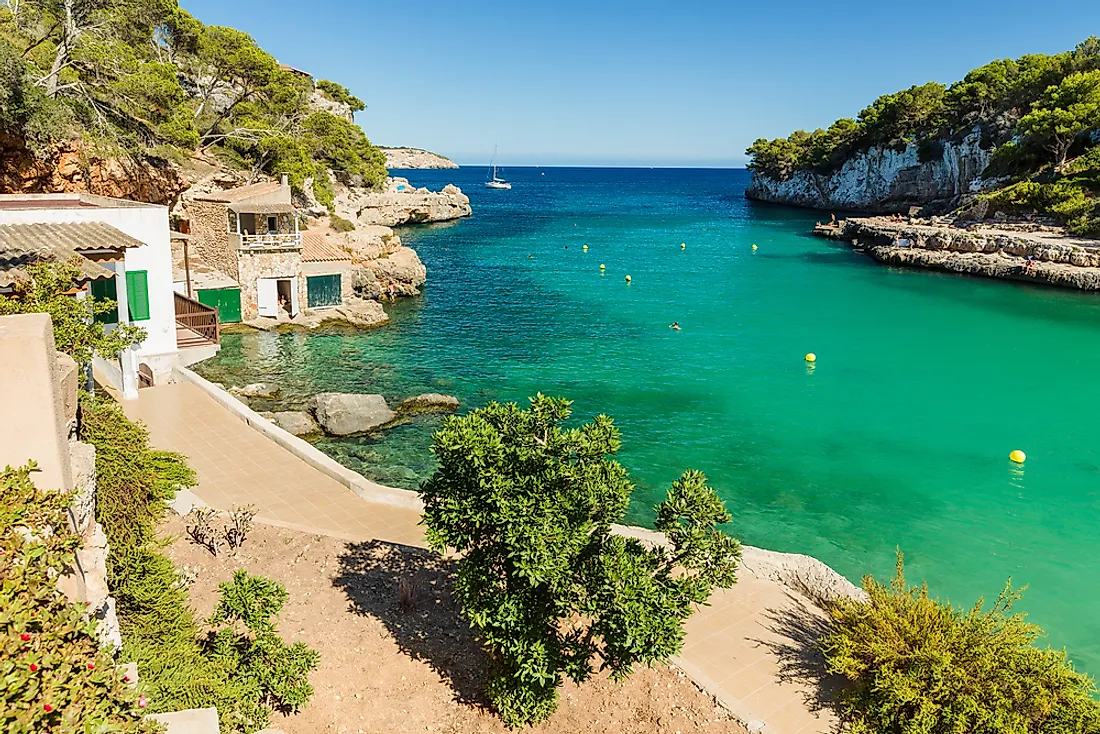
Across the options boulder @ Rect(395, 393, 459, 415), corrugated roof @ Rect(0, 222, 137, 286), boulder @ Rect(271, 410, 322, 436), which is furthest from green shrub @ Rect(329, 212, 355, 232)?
corrugated roof @ Rect(0, 222, 137, 286)

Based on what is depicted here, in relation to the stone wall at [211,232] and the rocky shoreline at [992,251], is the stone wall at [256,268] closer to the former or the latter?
the stone wall at [211,232]

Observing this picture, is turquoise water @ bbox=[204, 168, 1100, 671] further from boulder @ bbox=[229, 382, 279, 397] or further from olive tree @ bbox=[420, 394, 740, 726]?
olive tree @ bbox=[420, 394, 740, 726]

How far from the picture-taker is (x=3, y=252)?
555 inches

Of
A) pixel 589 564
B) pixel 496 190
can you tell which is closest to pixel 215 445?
pixel 589 564

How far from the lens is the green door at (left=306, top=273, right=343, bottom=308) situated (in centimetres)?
3572

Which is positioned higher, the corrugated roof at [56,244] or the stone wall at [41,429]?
the corrugated roof at [56,244]

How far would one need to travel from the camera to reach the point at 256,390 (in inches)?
977

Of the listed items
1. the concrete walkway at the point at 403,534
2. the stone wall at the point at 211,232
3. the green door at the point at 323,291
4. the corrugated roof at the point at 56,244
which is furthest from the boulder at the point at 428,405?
the stone wall at the point at 211,232

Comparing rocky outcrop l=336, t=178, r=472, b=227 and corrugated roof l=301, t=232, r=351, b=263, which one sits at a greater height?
rocky outcrop l=336, t=178, r=472, b=227

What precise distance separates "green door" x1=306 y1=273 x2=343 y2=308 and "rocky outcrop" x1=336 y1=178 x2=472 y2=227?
29776mm

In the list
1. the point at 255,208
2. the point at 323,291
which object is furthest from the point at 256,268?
the point at 323,291

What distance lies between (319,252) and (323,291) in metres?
2.09

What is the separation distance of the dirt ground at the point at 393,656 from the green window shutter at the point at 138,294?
9.67 meters

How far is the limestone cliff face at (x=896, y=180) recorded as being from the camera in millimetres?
73938
